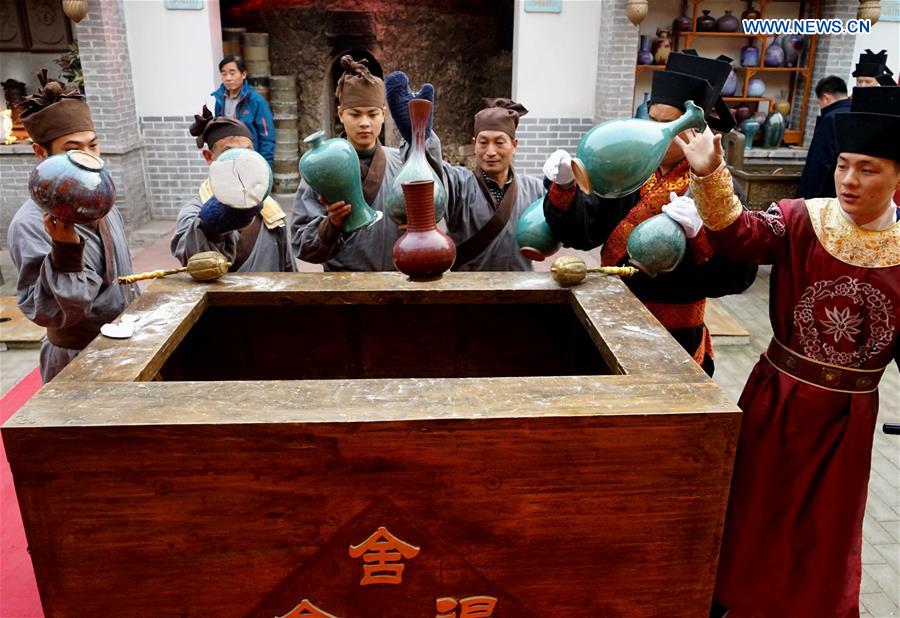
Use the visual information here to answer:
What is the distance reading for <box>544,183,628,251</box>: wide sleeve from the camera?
2197 mm

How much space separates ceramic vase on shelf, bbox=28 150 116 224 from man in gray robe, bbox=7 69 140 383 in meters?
0.18

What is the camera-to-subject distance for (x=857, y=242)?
1.77 meters

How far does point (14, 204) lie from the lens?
659 cm

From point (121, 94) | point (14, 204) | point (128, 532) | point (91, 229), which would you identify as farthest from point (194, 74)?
point (128, 532)

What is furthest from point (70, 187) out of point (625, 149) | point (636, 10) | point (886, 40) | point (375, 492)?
point (886, 40)

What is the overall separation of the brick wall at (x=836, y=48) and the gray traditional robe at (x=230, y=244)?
6.85 metres

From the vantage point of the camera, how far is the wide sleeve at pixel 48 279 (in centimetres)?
201

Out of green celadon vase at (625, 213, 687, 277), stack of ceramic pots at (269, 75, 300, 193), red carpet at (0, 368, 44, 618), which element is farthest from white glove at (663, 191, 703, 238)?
stack of ceramic pots at (269, 75, 300, 193)

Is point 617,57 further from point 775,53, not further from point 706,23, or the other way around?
point 775,53

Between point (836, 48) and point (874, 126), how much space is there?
22.8ft

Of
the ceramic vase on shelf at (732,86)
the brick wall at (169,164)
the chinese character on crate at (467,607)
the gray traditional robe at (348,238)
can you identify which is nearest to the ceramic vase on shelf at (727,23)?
the ceramic vase on shelf at (732,86)

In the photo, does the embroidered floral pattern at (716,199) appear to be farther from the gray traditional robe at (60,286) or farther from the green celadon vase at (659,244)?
the gray traditional robe at (60,286)

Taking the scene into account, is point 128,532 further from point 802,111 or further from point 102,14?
point 802,111

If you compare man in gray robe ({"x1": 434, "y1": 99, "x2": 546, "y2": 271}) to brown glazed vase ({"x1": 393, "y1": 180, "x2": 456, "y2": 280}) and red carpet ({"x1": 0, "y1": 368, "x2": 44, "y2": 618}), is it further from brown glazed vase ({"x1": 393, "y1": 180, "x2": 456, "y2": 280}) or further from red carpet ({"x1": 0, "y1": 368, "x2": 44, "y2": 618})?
red carpet ({"x1": 0, "y1": 368, "x2": 44, "y2": 618})
